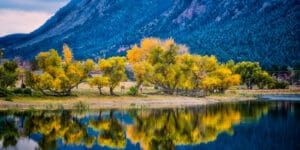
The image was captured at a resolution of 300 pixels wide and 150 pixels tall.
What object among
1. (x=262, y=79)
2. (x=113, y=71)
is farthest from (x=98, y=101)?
(x=262, y=79)

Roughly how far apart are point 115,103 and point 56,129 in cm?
3341

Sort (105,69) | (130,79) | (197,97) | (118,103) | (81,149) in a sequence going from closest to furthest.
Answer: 1. (81,149)
2. (118,103)
3. (105,69)
4. (197,97)
5. (130,79)

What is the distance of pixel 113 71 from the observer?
10062 cm

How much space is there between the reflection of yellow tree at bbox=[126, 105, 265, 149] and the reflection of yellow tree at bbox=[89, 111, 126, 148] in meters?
1.24

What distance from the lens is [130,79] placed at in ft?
472

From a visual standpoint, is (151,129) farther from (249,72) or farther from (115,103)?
(249,72)

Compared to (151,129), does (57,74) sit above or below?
above

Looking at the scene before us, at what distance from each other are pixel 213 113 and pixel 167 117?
10190mm

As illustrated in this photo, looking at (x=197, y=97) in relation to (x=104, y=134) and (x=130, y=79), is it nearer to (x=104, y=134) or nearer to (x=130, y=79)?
(x=130, y=79)

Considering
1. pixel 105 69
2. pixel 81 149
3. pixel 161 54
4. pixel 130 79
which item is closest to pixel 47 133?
pixel 81 149

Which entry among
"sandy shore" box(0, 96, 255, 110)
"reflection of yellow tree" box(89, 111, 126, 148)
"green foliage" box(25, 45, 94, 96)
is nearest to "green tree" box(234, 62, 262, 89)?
"sandy shore" box(0, 96, 255, 110)

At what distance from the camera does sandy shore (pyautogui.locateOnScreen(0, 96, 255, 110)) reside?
275 feet

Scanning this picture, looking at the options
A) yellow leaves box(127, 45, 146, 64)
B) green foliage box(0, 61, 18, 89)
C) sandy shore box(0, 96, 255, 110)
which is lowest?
sandy shore box(0, 96, 255, 110)

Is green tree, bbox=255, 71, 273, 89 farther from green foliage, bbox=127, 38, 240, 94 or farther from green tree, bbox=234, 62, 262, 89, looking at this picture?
green foliage, bbox=127, 38, 240, 94
